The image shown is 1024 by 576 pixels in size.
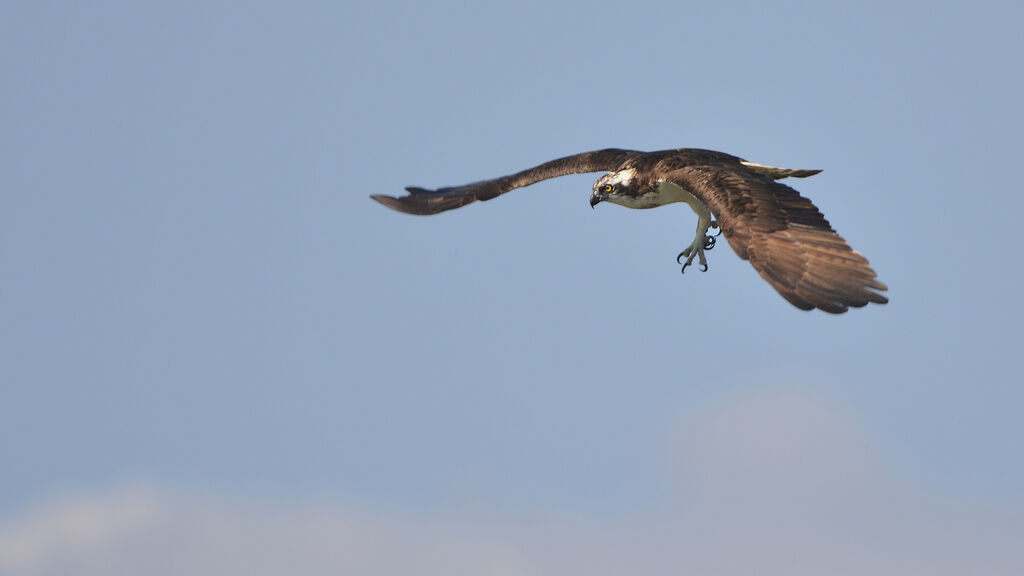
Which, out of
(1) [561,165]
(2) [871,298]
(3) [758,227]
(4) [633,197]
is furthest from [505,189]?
(2) [871,298]

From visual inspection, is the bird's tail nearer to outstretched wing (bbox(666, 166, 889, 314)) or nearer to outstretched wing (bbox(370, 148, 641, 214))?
outstretched wing (bbox(666, 166, 889, 314))

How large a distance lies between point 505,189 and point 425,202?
205 cm

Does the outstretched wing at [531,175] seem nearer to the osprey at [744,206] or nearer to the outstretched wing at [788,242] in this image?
the osprey at [744,206]

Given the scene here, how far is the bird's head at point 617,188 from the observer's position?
74.7 feet

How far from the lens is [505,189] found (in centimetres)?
2462

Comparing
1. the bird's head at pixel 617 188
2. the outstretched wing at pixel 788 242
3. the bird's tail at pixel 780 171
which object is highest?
the bird's head at pixel 617 188

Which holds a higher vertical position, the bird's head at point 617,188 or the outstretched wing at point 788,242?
the bird's head at point 617,188

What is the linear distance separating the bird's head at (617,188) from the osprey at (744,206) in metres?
0.02

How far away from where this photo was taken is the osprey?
18156mm

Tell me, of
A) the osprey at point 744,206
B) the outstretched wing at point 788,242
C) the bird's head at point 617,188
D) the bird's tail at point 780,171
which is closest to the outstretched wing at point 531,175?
the osprey at point 744,206

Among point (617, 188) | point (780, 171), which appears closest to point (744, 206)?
point (780, 171)

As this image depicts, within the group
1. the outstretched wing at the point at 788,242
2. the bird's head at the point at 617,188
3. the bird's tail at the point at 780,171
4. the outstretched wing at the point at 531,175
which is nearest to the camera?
the outstretched wing at the point at 788,242

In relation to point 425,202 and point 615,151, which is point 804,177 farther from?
point 425,202

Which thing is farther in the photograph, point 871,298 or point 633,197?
point 633,197
